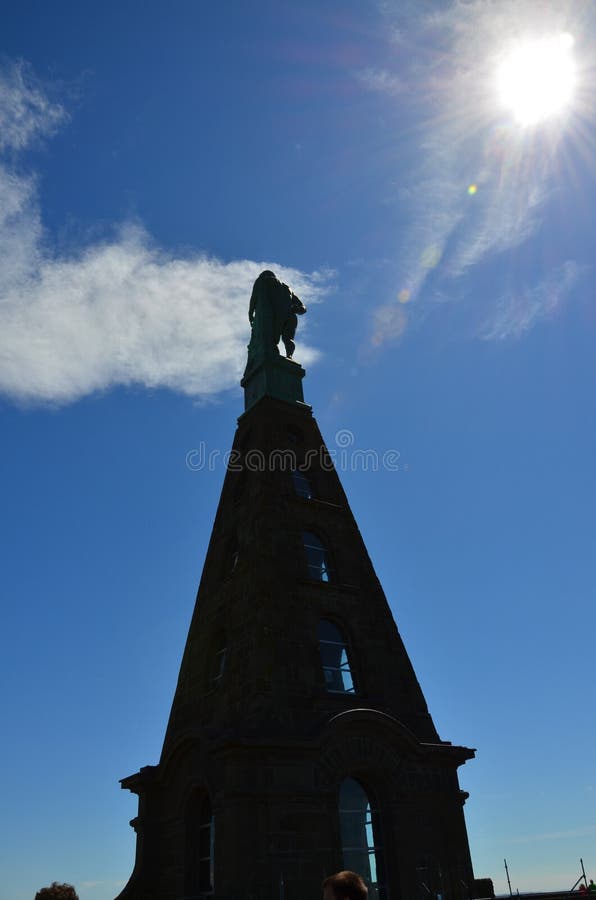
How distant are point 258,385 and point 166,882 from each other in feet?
46.7

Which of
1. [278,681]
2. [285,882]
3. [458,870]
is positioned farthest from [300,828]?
[458,870]

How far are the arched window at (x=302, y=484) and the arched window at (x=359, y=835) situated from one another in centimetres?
808

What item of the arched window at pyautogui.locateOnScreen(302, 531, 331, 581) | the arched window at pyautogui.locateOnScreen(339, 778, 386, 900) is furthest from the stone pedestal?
the arched window at pyautogui.locateOnScreen(339, 778, 386, 900)

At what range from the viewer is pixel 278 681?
15.7m

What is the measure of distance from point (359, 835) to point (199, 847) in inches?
152

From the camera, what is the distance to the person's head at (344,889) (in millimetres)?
3770

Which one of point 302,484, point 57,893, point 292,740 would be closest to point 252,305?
point 302,484

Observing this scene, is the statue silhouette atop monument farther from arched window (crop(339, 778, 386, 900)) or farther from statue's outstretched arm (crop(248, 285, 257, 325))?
arched window (crop(339, 778, 386, 900))

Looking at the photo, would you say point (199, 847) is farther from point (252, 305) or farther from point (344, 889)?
point (252, 305)

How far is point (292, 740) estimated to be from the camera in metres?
14.6

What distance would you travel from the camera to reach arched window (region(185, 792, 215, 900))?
15742 mm

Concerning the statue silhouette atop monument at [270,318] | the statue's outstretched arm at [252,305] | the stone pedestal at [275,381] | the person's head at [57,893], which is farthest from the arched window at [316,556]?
the person's head at [57,893]

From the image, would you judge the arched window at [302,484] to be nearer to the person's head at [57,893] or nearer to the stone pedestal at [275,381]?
the stone pedestal at [275,381]

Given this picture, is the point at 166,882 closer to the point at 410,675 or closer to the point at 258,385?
the point at 410,675
